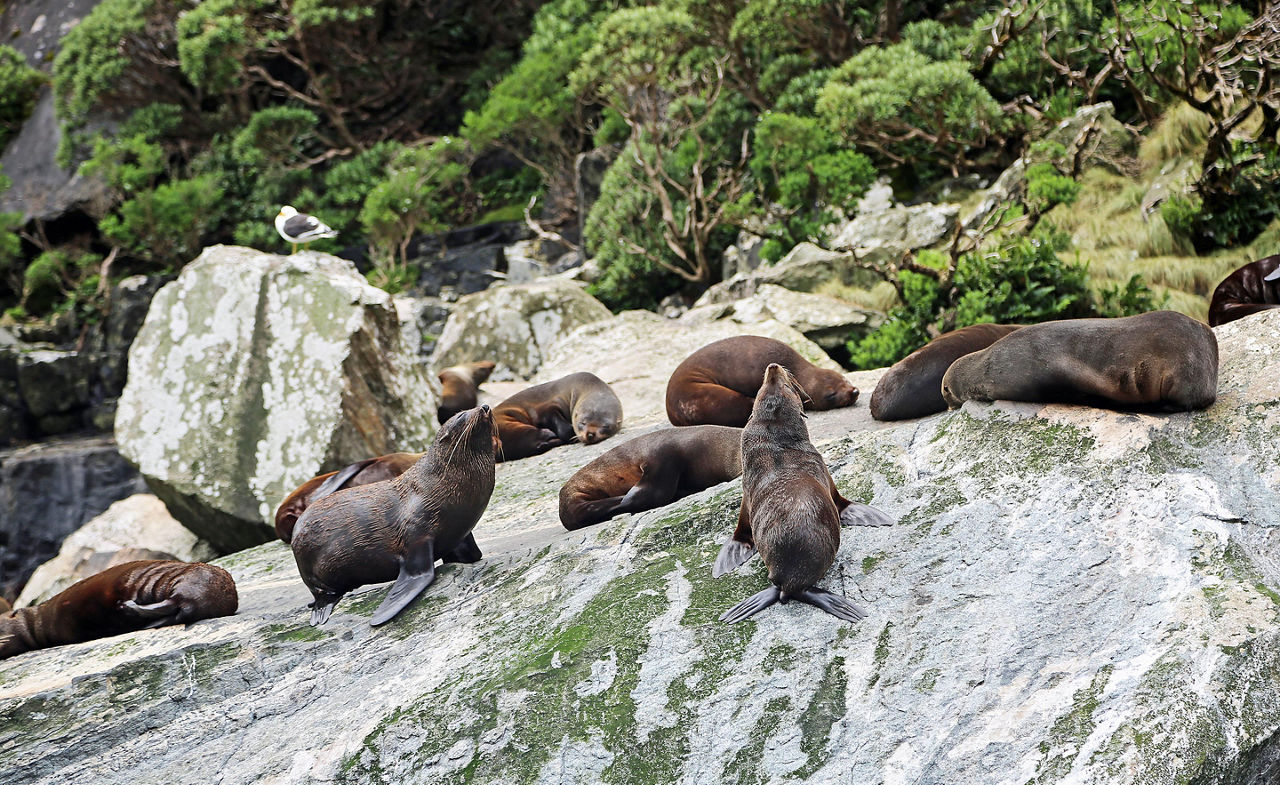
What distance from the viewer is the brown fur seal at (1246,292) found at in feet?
21.3

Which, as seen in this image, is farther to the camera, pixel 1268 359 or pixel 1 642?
pixel 1 642

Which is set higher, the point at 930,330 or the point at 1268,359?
the point at 1268,359

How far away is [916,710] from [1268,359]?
2674mm

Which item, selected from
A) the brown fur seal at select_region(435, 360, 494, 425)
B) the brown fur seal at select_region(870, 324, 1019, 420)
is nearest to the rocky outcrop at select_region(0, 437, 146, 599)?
the brown fur seal at select_region(435, 360, 494, 425)

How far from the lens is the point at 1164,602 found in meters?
3.25

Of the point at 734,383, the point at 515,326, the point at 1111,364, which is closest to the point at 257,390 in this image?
the point at 734,383

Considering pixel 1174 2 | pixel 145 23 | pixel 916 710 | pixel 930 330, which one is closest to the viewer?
pixel 916 710

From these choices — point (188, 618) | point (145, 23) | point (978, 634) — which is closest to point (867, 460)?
point (978, 634)

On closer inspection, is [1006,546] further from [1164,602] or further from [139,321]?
[139,321]

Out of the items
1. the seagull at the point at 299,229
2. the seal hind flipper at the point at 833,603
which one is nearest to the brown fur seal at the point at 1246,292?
the seal hind flipper at the point at 833,603

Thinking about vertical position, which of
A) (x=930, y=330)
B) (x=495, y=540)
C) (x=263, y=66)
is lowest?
(x=930, y=330)

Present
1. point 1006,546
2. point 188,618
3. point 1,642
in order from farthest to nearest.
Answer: point 1,642
point 188,618
point 1006,546

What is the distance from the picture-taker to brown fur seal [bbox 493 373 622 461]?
25.5ft

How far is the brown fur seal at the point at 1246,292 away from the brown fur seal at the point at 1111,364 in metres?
2.27
